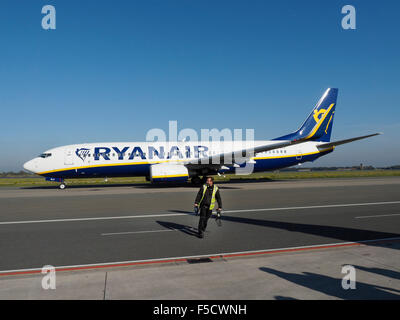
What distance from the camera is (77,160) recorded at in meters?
28.0

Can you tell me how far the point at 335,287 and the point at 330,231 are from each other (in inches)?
204

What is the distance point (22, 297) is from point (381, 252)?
25.4 feet

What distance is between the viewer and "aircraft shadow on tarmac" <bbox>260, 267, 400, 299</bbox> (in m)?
4.97

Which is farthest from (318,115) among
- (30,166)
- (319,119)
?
(30,166)

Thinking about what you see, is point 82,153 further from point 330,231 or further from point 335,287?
point 335,287

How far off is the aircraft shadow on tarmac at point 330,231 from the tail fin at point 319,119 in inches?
933

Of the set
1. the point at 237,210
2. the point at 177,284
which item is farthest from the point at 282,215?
the point at 177,284

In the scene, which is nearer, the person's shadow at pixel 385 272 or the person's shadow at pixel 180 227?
the person's shadow at pixel 385 272

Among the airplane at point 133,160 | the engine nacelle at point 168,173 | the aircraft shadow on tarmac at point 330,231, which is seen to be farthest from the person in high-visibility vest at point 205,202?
the airplane at point 133,160

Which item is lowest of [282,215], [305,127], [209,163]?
[282,215]

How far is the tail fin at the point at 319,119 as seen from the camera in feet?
112

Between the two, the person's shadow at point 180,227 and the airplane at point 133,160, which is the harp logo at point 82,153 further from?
the person's shadow at point 180,227
